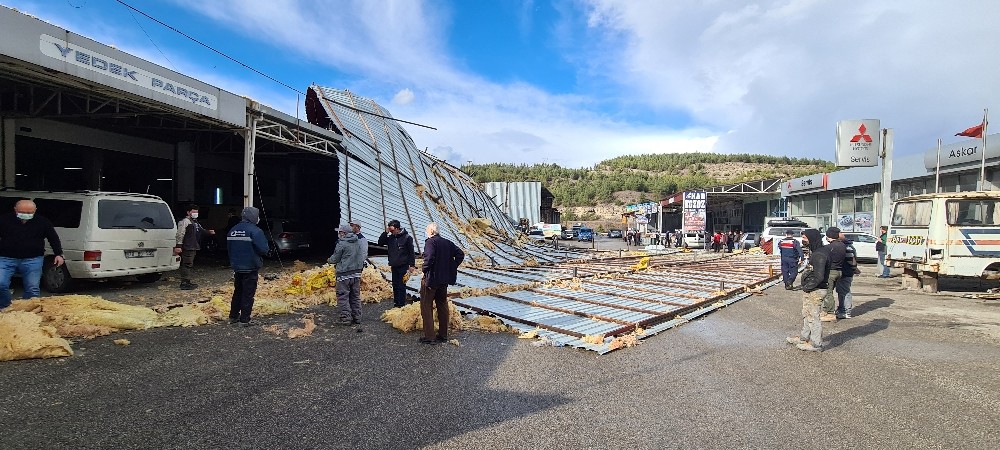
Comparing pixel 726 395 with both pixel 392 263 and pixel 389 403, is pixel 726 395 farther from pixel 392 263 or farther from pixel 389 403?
pixel 392 263

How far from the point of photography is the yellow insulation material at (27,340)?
491 centimetres

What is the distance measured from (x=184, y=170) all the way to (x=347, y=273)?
14213mm

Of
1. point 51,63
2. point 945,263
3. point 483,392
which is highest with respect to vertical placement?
point 51,63

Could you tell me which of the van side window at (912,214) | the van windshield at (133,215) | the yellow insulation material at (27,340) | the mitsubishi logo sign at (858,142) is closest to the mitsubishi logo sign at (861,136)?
the mitsubishi logo sign at (858,142)

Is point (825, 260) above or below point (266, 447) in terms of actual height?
above

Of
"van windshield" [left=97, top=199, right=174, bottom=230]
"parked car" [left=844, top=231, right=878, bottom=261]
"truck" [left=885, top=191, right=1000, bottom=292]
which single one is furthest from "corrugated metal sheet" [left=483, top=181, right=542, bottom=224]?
"van windshield" [left=97, top=199, right=174, bottom=230]

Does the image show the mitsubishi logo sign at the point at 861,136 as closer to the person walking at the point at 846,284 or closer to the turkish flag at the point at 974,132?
the turkish flag at the point at 974,132

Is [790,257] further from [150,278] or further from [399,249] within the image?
[150,278]

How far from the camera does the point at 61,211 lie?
8.67 metres

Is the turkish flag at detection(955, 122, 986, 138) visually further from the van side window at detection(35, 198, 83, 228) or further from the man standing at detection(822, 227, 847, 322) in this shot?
the van side window at detection(35, 198, 83, 228)

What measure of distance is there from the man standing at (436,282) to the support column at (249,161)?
771 cm

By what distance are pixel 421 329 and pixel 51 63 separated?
7.22 metres

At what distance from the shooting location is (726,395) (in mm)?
4621

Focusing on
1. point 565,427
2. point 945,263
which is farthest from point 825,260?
point 945,263
